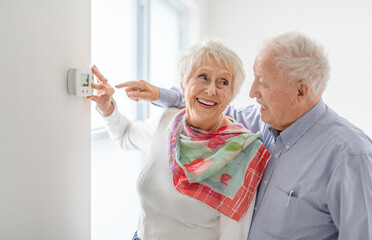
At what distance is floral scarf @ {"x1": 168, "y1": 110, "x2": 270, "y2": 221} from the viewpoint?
120cm

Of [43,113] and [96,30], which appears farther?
[96,30]

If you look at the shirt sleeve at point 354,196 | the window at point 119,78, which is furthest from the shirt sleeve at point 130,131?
the shirt sleeve at point 354,196

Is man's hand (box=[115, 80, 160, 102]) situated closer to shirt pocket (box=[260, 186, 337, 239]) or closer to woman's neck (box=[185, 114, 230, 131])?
woman's neck (box=[185, 114, 230, 131])

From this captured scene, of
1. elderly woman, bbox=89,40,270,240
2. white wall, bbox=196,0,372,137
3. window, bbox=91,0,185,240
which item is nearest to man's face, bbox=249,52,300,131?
elderly woman, bbox=89,40,270,240

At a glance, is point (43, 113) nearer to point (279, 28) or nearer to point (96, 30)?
point (96, 30)

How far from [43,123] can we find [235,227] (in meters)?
0.80

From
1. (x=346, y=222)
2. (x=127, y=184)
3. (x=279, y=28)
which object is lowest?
(x=127, y=184)

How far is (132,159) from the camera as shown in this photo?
90.7 inches

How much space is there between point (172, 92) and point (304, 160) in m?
0.76

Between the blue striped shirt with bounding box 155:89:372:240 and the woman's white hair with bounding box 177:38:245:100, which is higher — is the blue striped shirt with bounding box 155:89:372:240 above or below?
below

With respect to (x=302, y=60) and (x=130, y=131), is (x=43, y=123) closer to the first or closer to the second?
(x=130, y=131)

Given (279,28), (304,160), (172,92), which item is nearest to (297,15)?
(279,28)

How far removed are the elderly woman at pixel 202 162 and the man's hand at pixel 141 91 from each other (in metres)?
0.07

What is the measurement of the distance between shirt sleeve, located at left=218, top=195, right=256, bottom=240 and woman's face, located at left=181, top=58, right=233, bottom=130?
0.42 metres
